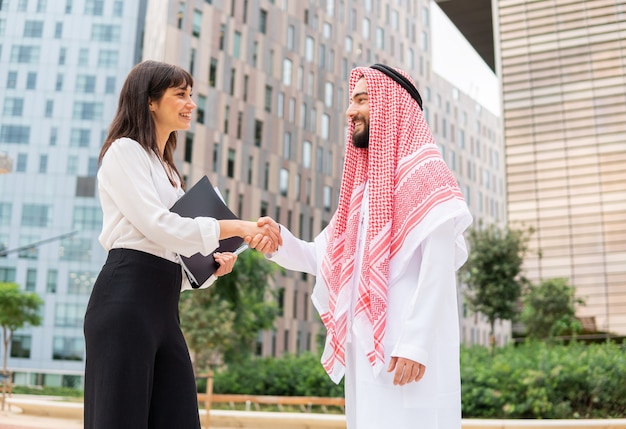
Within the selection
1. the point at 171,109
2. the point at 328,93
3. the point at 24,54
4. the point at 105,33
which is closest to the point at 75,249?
the point at 24,54

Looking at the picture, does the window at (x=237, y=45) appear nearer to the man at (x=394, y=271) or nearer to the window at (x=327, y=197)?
the window at (x=327, y=197)

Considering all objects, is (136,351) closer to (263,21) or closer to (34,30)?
(263,21)

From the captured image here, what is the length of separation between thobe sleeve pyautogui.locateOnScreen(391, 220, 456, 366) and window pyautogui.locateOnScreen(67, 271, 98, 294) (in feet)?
135

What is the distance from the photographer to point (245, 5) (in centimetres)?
3578

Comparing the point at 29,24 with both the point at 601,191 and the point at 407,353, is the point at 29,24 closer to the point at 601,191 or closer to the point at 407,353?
the point at 601,191

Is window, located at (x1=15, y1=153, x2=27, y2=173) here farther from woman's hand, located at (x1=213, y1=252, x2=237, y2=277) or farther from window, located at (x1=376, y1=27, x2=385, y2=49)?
woman's hand, located at (x1=213, y1=252, x2=237, y2=277)

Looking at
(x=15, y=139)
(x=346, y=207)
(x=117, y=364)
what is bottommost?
(x=117, y=364)

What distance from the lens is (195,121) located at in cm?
3136

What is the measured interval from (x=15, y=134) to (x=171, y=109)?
4495 centimetres

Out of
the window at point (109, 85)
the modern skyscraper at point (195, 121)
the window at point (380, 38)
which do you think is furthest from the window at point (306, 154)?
the window at point (109, 85)

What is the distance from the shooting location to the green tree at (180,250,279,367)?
15188mm

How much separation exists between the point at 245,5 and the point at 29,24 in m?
17.3

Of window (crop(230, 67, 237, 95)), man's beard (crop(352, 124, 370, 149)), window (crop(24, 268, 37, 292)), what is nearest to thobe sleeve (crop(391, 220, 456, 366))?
man's beard (crop(352, 124, 370, 149))

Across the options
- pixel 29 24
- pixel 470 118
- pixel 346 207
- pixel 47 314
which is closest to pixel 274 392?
pixel 346 207
